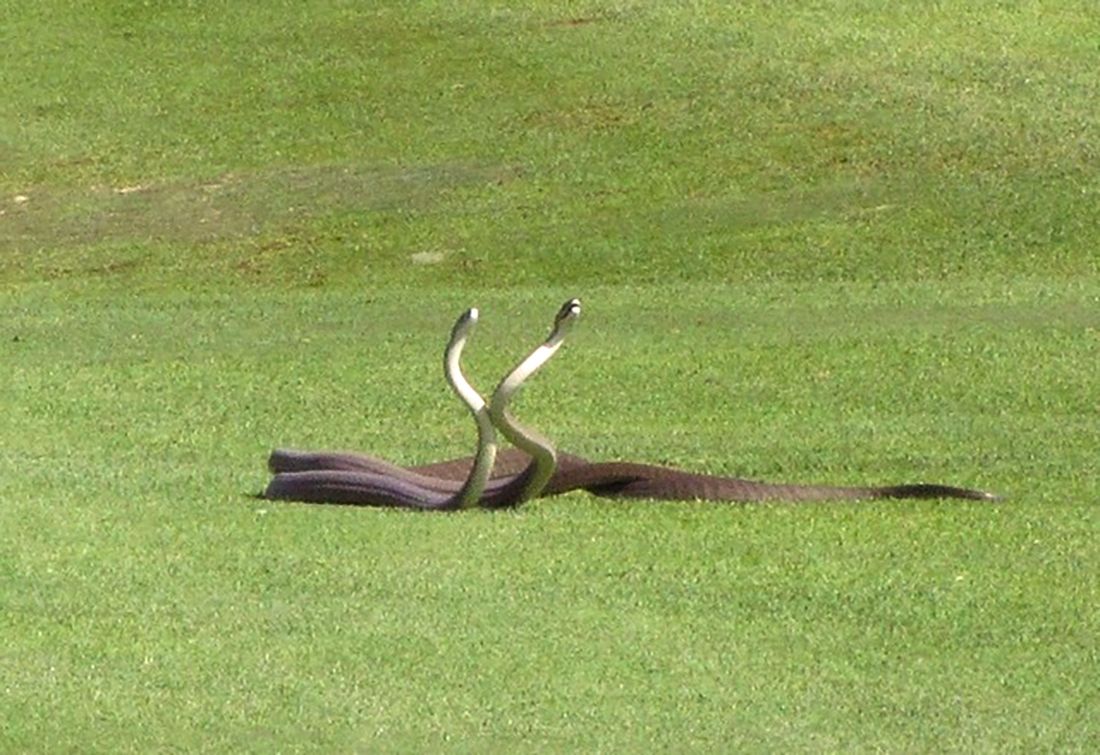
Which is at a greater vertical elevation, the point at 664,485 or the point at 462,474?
the point at 664,485

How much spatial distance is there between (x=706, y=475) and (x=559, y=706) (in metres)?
2.98

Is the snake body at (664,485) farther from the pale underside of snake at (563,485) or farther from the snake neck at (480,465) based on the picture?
the snake neck at (480,465)

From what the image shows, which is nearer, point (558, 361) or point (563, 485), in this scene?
point (563, 485)

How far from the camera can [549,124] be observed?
1780 cm

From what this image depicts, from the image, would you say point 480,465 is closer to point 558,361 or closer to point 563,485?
point 563,485

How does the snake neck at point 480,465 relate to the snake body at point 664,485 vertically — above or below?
above

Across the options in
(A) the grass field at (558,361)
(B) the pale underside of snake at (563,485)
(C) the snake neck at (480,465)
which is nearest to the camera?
(A) the grass field at (558,361)

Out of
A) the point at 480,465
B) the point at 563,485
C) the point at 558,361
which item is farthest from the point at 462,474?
the point at 558,361

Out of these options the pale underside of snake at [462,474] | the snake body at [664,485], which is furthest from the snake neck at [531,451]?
the snake body at [664,485]

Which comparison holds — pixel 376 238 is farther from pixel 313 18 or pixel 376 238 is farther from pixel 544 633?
pixel 544 633

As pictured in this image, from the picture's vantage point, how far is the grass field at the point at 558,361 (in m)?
5.92

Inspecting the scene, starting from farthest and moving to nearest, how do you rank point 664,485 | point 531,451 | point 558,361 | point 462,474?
point 558,361, point 462,474, point 664,485, point 531,451

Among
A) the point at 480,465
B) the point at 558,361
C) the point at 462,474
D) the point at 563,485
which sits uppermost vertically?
the point at 480,465

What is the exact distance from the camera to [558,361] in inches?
466
